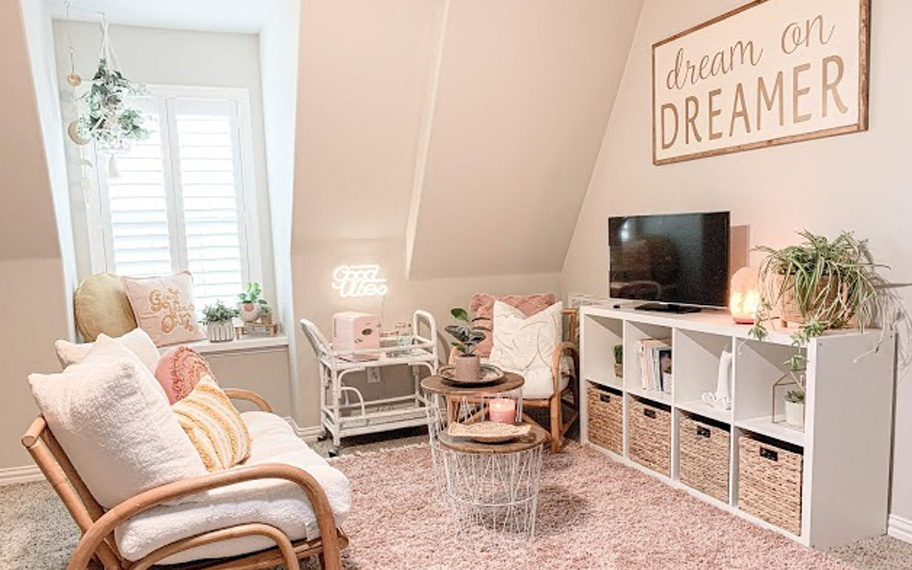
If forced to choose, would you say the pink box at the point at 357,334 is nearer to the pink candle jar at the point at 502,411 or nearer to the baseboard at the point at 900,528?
the pink candle jar at the point at 502,411

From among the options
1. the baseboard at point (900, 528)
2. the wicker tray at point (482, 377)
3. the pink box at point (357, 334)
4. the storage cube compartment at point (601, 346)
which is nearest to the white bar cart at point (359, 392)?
the pink box at point (357, 334)

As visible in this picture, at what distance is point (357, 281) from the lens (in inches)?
163

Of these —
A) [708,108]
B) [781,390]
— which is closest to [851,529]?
[781,390]

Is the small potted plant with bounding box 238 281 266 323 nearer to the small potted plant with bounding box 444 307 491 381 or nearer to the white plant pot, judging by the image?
the small potted plant with bounding box 444 307 491 381

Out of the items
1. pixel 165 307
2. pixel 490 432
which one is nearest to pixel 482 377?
pixel 490 432

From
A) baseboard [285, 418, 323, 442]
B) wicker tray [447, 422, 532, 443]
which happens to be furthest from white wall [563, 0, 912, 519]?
baseboard [285, 418, 323, 442]

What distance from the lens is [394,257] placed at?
4.30m

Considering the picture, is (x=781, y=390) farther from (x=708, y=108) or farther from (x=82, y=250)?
(x=82, y=250)

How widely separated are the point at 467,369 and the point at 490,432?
0.46 metres

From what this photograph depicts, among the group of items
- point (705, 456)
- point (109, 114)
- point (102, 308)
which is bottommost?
point (705, 456)

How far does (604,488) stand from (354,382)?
6.15 feet

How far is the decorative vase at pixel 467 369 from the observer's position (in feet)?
9.82

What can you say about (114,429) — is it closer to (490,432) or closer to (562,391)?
(490,432)

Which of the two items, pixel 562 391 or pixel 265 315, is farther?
pixel 265 315
